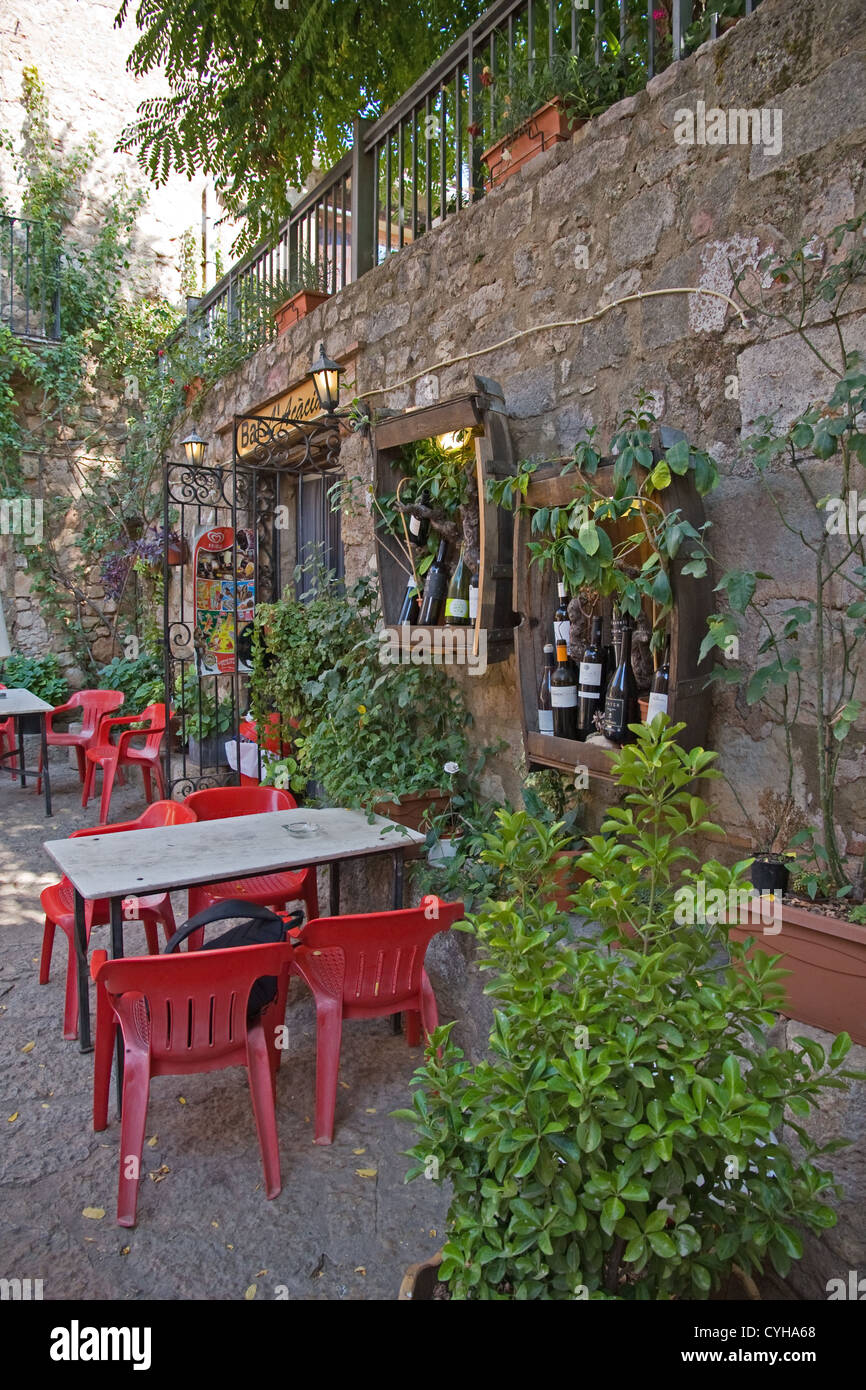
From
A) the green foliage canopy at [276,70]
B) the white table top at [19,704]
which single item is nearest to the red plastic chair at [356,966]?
the green foliage canopy at [276,70]

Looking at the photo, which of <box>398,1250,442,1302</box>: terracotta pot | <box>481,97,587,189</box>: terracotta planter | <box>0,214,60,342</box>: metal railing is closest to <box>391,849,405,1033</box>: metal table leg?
<box>398,1250,442,1302</box>: terracotta pot

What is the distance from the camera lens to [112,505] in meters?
9.01

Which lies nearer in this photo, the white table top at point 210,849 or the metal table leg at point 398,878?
the white table top at point 210,849

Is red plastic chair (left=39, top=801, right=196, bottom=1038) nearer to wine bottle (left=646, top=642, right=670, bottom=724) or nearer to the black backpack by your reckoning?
the black backpack

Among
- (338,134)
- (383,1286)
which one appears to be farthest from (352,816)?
(338,134)

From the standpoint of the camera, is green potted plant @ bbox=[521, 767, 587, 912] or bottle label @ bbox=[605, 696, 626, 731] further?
green potted plant @ bbox=[521, 767, 587, 912]

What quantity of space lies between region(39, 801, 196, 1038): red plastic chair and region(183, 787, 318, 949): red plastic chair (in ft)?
0.46

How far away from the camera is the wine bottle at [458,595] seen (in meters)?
3.22

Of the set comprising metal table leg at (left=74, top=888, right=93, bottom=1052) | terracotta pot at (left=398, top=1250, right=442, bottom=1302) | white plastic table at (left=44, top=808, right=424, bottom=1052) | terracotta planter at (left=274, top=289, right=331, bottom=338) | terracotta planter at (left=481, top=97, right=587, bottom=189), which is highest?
terracotta planter at (left=274, top=289, right=331, bottom=338)

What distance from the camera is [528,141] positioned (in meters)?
3.11

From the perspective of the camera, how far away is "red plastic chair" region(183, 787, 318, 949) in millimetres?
3316

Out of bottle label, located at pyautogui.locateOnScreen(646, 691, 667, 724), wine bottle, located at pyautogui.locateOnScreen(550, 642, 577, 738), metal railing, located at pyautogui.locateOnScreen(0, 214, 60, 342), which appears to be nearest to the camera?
bottle label, located at pyautogui.locateOnScreen(646, 691, 667, 724)

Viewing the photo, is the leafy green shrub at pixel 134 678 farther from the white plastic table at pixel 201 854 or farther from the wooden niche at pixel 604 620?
the wooden niche at pixel 604 620

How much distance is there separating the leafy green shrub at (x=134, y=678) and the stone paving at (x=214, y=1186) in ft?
16.4
